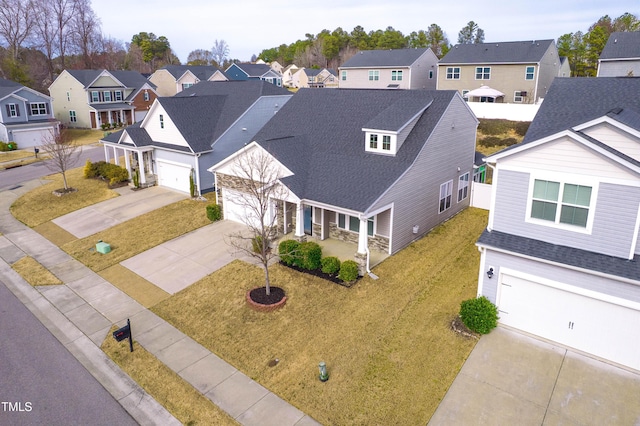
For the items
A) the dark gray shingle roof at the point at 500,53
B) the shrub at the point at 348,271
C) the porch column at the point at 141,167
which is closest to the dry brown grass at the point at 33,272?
the porch column at the point at 141,167

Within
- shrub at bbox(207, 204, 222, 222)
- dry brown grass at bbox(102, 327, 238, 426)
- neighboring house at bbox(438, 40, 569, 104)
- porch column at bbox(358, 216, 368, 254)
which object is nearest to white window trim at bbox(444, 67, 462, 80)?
neighboring house at bbox(438, 40, 569, 104)

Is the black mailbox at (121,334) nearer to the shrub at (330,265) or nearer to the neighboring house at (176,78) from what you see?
the shrub at (330,265)

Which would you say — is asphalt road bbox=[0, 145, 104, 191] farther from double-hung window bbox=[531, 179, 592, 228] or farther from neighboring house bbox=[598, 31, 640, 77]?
neighboring house bbox=[598, 31, 640, 77]

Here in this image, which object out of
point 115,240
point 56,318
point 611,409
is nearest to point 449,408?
point 611,409

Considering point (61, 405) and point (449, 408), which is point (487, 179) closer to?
point (449, 408)

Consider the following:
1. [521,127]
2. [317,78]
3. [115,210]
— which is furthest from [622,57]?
[317,78]

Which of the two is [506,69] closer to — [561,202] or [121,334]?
[561,202]
